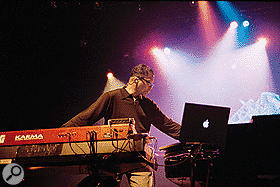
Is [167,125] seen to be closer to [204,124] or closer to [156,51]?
[204,124]

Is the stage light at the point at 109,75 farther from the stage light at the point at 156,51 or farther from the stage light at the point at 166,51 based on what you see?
the stage light at the point at 166,51

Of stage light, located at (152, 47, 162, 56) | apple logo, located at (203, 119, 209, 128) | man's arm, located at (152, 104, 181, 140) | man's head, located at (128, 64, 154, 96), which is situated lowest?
man's arm, located at (152, 104, 181, 140)

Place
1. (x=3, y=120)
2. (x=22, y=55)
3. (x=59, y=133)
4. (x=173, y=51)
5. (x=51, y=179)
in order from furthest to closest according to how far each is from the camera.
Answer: (x=173, y=51) → (x=22, y=55) → (x=3, y=120) → (x=51, y=179) → (x=59, y=133)

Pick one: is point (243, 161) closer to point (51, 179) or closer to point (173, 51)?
point (51, 179)

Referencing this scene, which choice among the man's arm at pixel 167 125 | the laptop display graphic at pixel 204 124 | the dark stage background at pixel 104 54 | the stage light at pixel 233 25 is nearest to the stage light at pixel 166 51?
the dark stage background at pixel 104 54

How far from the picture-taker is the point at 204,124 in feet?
6.46

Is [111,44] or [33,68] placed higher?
[111,44]

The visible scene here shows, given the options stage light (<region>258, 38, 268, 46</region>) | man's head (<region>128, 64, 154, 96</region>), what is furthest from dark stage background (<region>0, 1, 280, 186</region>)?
man's head (<region>128, 64, 154, 96</region>)

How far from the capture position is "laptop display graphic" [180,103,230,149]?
195 centimetres

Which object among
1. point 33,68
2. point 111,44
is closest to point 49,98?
point 33,68

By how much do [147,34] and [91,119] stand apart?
5.70 m

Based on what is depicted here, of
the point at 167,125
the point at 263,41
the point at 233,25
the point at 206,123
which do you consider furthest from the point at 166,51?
the point at 206,123

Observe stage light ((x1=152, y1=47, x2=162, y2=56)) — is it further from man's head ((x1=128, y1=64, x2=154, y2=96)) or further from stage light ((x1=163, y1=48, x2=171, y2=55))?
man's head ((x1=128, y1=64, x2=154, y2=96))

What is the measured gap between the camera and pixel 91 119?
2.45m
